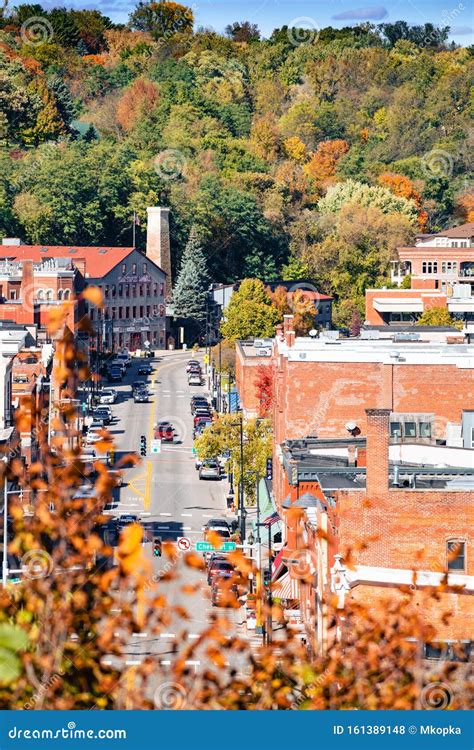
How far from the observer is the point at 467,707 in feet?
81.0

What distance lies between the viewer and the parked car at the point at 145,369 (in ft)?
371

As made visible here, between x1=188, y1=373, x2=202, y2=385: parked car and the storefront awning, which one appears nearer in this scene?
the storefront awning

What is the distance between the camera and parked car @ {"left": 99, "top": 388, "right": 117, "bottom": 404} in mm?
98188

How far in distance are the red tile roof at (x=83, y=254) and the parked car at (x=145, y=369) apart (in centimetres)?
1167

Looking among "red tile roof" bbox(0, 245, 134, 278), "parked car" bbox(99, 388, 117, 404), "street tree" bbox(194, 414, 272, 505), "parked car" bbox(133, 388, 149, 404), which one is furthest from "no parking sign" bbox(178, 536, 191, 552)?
"red tile roof" bbox(0, 245, 134, 278)

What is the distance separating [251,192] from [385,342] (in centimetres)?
9438

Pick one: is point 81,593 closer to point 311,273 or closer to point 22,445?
point 22,445

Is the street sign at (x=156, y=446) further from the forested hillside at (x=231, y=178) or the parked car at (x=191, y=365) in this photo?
the forested hillside at (x=231, y=178)

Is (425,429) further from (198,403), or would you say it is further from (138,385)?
(138,385)

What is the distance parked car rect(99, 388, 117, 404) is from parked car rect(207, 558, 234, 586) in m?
42.4

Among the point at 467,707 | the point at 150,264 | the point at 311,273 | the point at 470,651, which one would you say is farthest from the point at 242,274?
the point at 467,707

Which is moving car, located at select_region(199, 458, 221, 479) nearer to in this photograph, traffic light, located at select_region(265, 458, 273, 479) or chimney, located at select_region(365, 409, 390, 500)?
traffic light, located at select_region(265, 458, 273, 479)

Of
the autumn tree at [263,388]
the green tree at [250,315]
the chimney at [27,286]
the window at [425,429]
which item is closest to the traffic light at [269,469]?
the autumn tree at [263,388]

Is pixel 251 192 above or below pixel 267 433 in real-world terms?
above
